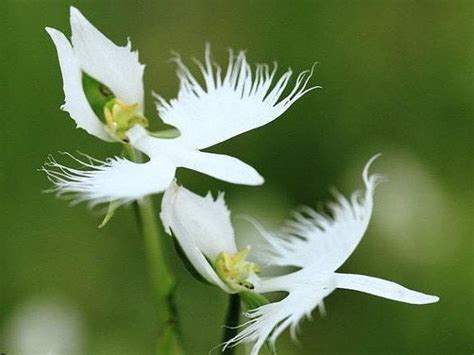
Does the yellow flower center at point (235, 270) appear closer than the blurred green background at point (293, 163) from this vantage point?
Yes

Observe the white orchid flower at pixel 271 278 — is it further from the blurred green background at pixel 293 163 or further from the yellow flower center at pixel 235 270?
the blurred green background at pixel 293 163

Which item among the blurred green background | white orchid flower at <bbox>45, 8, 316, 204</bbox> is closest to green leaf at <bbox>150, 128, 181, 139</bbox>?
white orchid flower at <bbox>45, 8, 316, 204</bbox>

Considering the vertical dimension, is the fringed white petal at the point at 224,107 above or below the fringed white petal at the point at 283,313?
above

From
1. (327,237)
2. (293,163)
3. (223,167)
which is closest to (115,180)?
(223,167)

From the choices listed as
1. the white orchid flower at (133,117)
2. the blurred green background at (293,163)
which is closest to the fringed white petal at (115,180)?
the white orchid flower at (133,117)

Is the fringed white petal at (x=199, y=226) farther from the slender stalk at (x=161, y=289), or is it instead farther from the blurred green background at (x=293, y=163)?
the blurred green background at (x=293, y=163)

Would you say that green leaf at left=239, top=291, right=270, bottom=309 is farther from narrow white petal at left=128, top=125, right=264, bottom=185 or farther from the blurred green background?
the blurred green background
